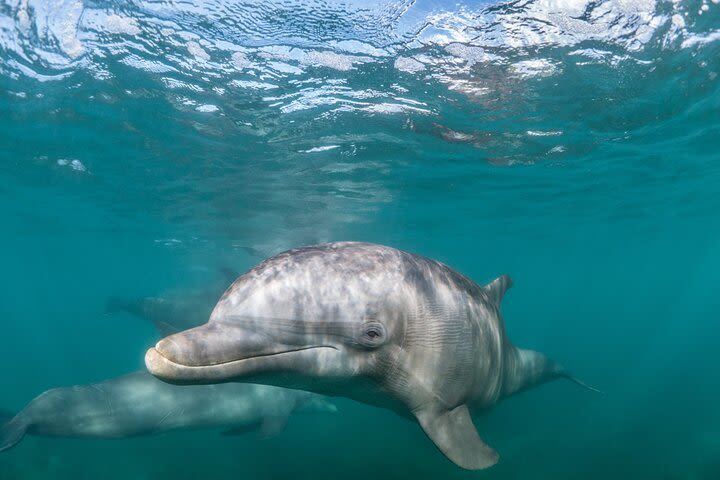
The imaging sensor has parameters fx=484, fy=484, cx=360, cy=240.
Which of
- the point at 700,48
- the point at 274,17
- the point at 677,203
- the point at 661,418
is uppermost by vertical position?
the point at 700,48

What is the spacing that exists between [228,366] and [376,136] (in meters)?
14.0

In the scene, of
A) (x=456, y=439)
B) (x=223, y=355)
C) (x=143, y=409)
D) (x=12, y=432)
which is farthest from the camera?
(x=143, y=409)

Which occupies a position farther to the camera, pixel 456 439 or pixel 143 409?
pixel 143 409

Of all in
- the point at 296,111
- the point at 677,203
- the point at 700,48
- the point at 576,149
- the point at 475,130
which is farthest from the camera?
the point at 677,203

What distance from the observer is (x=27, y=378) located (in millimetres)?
30875

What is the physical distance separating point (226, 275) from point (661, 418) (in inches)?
627

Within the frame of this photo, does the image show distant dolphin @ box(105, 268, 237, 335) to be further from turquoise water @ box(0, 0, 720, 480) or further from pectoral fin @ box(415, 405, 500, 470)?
pectoral fin @ box(415, 405, 500, 470)

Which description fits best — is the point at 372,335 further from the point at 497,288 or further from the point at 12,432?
the point at 12,432

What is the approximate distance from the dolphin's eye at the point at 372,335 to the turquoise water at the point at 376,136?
23.8 ft

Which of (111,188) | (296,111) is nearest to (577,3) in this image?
(296,111)

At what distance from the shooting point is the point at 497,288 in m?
6.63

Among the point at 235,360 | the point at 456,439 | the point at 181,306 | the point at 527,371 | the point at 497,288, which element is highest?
the point at 235,360

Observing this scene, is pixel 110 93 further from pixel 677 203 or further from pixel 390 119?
pixel 677 203

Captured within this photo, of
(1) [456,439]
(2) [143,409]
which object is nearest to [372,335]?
(1) [456,439]
